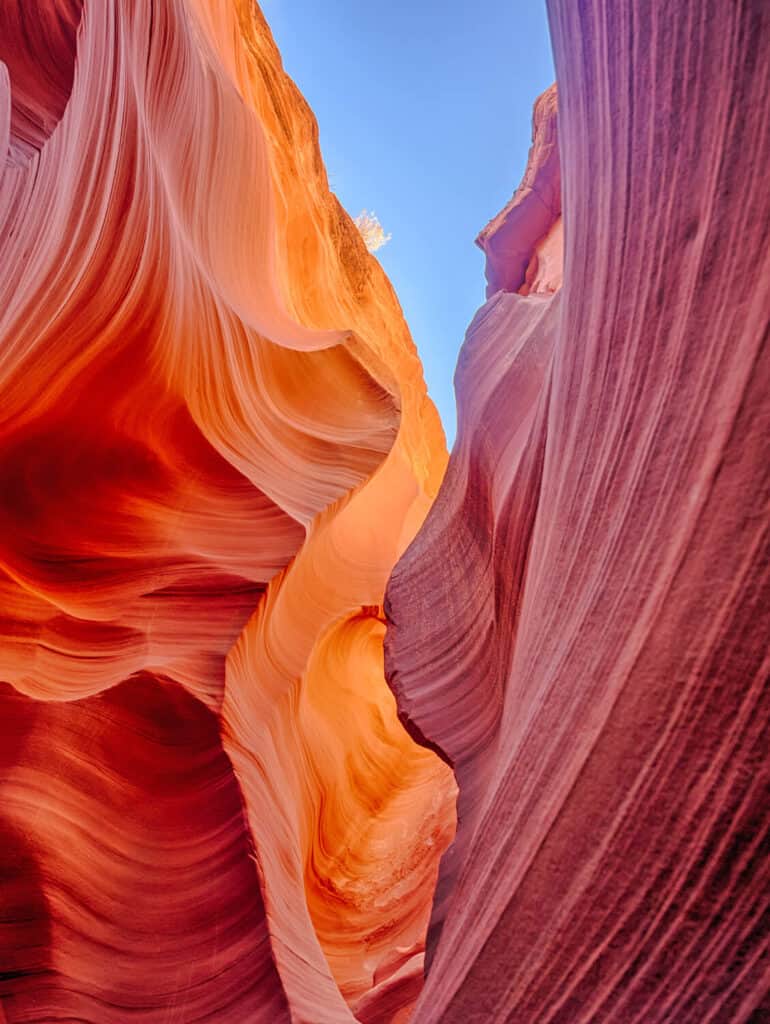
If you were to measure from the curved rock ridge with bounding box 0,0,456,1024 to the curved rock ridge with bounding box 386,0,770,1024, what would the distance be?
1.07m

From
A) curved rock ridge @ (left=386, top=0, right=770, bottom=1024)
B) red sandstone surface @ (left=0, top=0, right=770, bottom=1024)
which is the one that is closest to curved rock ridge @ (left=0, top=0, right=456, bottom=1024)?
red sandstone surface @ (left=0, top=0, right=770, bottom=1024)

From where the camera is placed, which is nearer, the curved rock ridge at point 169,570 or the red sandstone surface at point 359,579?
the red sandstone surface at point 359,579

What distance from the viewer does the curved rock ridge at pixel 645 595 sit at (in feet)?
2.53

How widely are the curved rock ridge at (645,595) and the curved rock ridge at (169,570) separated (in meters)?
1.07

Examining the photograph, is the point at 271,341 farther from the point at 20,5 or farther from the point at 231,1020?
the point at 231,1020

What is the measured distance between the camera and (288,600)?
3.22 m

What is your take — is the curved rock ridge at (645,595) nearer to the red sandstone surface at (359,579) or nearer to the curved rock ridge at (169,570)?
the red sandstone surface at (359,579)

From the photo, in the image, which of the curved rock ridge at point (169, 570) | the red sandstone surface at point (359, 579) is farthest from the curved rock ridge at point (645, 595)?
the curved rock ridge at point (169, 570)

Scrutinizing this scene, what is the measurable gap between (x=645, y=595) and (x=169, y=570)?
217 cm

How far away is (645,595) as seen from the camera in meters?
0.92

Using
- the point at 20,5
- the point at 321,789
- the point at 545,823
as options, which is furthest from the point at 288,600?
the point at 20,5

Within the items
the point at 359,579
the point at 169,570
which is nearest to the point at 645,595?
the point at 169,570

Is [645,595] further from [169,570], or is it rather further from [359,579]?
[359,579]

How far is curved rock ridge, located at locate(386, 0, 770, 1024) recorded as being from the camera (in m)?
0.77
